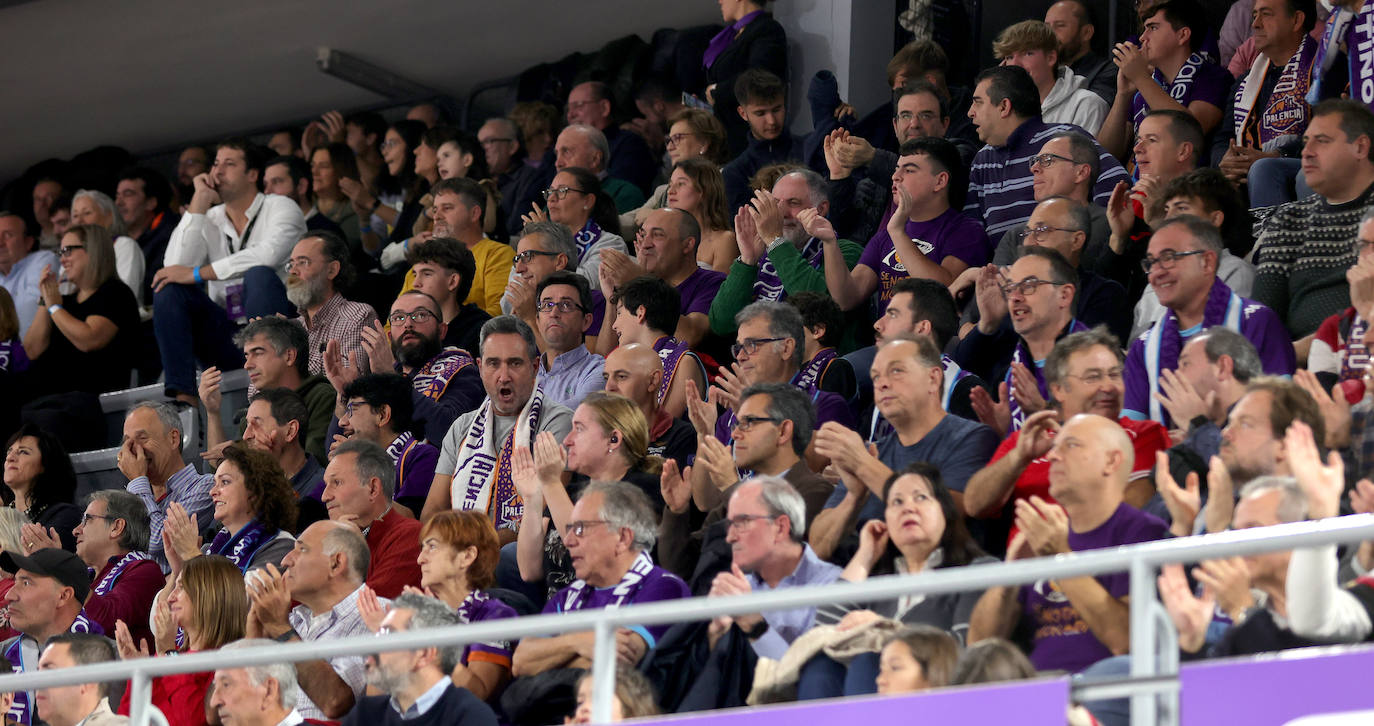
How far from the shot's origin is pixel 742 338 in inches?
232

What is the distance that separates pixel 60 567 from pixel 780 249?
2.63 m

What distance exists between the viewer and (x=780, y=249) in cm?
658

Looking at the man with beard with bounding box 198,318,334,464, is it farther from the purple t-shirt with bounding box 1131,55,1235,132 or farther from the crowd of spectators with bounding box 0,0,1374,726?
→ the purple t-shirt with bounding box 1131,55,1235,132

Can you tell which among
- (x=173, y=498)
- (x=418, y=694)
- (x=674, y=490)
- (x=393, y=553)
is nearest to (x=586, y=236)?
(x=173, y=498)

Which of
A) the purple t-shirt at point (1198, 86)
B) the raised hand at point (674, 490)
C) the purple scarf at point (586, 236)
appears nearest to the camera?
the raised hand at point (674, 490)

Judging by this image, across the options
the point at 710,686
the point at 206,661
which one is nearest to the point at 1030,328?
the point at 710,686

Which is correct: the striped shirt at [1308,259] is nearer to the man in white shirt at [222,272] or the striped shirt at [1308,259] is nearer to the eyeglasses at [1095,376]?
the eyeglasses at [1095,376]

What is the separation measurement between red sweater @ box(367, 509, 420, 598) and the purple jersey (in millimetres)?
910

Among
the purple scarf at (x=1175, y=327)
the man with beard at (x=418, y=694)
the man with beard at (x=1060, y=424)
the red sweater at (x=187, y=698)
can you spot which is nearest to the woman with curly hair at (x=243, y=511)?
the red sweater at (x=187, y=698)

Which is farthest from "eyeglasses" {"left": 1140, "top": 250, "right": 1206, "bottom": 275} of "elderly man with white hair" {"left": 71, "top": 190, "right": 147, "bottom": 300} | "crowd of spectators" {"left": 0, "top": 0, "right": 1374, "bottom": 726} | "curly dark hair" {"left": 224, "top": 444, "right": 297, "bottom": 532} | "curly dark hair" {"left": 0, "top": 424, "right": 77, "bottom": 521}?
"elderly man with white hair" {"left": 71, "top": 190, "right": 147, "bottom": 300}

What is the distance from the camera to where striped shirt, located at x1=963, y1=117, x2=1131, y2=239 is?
21.6 feet

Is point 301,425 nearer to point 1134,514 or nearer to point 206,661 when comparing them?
point 206,661

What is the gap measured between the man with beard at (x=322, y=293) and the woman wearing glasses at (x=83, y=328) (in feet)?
3.21

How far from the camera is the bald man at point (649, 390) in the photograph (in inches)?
236
